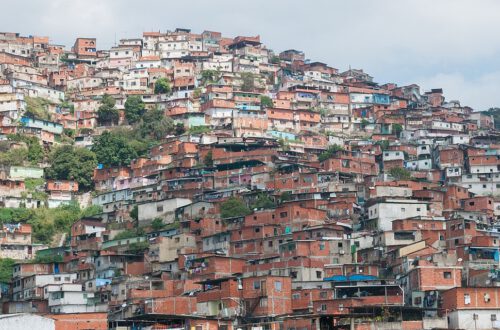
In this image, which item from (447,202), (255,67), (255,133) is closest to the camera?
(447,202)

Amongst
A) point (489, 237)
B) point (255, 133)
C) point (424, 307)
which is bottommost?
point (424, 307)

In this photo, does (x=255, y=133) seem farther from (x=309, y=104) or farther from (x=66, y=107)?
(x=66, y=107)

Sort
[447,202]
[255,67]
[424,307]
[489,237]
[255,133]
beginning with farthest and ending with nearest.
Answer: [255,67]
[255,133]
[447,202]
[489,237]
[424,307]

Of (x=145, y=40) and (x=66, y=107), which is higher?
(x=145, y=40)

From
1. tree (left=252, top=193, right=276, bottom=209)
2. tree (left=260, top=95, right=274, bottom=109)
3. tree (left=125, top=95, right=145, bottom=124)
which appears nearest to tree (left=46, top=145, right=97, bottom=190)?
tree (left=125, top=95, right=145, bottom=124)

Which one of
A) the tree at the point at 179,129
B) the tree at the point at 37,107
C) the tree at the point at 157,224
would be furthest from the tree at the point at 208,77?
the tree at the point at 157,224

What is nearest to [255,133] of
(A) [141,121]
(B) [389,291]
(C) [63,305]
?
(A) [141,121]

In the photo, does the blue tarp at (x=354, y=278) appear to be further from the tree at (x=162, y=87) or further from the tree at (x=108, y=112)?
the tree at (x=162, y=87)
